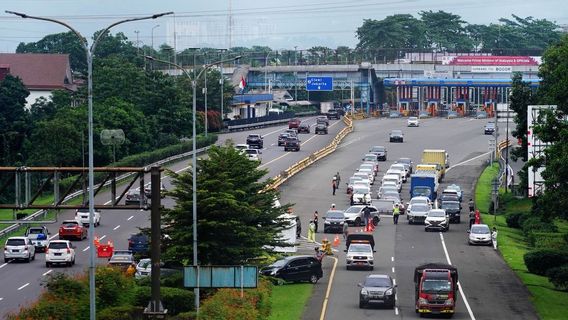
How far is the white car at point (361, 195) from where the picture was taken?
92156mm

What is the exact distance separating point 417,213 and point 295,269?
84.1ft

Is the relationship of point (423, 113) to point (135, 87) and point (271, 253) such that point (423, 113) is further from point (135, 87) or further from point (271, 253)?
point (271, 253)

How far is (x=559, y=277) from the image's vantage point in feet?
201

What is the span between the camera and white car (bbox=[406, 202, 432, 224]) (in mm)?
85562

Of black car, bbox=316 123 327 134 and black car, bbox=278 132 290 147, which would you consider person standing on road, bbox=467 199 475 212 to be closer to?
black car, bbox=278 132 290 147

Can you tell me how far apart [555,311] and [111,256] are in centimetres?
2357

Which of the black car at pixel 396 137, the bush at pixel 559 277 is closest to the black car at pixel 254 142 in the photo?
the black car at pixel 396 137

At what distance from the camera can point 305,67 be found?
19988 cm

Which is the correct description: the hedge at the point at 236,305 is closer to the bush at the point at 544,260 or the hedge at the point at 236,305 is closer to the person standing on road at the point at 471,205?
the bush at the point at 544,260

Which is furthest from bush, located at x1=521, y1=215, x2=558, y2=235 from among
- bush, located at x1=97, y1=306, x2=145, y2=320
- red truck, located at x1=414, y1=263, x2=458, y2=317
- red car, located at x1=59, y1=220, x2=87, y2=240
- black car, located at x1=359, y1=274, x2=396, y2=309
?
bush, located at x1=97, y1=306, x2=145, y2=320

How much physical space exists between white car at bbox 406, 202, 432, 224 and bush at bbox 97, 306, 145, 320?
147 ft

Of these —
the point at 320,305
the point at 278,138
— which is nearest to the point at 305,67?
the point at 278,138

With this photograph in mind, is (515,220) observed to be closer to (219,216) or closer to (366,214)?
(366,214)

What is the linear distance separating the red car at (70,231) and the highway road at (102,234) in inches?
22.3
